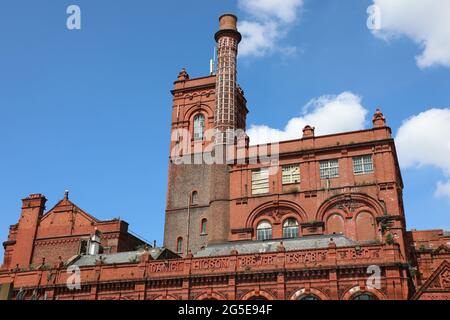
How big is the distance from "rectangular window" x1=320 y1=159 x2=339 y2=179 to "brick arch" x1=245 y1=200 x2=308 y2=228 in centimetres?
352

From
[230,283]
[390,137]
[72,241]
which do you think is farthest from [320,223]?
[72,241]

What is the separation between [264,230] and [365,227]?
27.7ft

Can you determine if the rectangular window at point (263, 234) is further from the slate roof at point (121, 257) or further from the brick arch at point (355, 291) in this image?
the brick arch at point (355, 291)

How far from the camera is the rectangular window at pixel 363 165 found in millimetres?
43031

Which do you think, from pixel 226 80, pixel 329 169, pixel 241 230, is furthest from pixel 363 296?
pixel 226 80

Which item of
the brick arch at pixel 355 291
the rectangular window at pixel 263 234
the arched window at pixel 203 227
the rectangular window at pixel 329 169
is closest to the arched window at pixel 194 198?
the arched window at pixel 203 227

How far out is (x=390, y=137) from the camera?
4316 cm

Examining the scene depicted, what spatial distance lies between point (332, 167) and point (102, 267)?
67.7ft

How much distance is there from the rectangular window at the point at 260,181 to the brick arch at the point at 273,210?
1.45 meters

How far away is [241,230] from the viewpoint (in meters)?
44.7

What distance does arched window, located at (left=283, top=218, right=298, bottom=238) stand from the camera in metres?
43.6

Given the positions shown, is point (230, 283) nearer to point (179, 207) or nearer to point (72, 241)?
point (179, 207)

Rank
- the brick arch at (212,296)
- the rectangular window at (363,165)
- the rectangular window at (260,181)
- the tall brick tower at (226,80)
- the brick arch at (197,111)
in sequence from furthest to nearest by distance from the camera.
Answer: the brick arch at (197,111), the tall brick tower at (226,80), the rectangular window at (260,181), the rectangular window at (363,165), the brick arch at (212,296)

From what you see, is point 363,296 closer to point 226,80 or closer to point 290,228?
point 290,228
